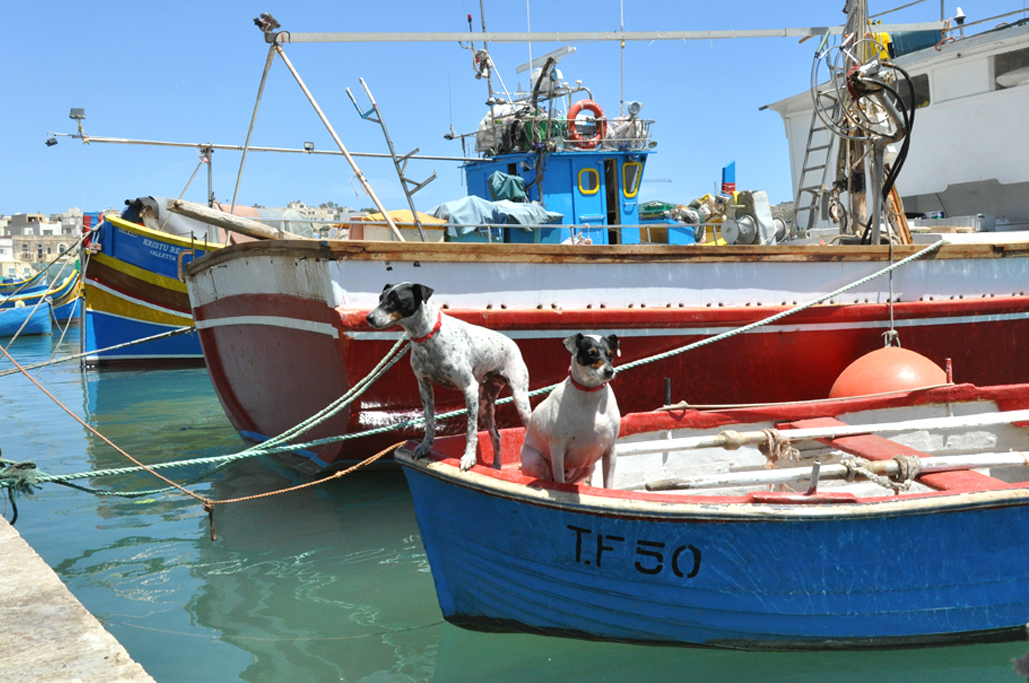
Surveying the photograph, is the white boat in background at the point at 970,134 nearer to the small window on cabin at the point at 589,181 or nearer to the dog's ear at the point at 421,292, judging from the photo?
the small window on cabin at the point at 589,181

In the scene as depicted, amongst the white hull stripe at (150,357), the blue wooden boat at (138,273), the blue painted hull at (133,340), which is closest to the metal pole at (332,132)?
the blue wooden boat at (138,273)

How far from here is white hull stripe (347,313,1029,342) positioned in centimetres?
598

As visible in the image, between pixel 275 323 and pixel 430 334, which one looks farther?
pixel 275 323

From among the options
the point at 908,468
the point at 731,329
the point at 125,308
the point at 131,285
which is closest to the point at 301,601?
the point at 908,468

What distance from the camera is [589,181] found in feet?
38.1

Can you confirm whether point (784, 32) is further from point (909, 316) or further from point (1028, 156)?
point (1028, 156)

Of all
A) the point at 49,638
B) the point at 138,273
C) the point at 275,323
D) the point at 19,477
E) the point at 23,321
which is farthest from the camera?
the point at 23,321

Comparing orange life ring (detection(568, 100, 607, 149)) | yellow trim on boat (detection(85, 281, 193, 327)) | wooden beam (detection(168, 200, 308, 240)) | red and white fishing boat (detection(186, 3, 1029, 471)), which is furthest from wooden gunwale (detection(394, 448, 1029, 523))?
yellow trim on boat (detection(85, 281, 193, 327))

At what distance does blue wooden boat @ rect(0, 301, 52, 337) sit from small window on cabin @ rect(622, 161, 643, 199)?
26.8 m

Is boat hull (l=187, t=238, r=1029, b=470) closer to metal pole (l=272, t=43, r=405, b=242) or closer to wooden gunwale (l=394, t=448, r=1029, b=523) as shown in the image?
metal pole (l=272, t=43, r=405, b=242)

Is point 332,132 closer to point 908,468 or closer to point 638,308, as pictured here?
point 638,308

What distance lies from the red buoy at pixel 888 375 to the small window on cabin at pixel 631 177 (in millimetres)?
5946

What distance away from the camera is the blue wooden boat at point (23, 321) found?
32.0 metres

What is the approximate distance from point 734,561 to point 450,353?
1595 millimetres
